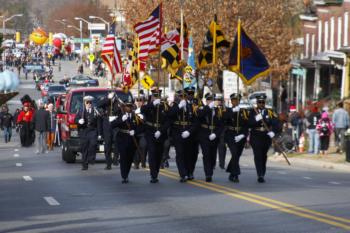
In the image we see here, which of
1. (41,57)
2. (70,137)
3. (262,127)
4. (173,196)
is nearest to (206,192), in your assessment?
(173,196)

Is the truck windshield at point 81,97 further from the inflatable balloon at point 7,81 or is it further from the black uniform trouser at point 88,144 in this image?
the inflatable balloon at point 7,81

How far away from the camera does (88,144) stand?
27.4 metres

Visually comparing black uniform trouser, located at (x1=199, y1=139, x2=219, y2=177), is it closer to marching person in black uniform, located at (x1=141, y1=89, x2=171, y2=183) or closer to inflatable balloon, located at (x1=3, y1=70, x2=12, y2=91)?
marching person in black uniform, located at (x1=141, y1=89, x2=171, y2=183)

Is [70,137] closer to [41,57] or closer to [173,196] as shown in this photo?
[173,196]

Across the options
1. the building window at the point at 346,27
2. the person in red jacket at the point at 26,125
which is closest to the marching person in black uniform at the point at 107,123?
the person in red jacket at the point at 26,125

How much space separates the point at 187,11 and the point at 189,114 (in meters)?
38.4

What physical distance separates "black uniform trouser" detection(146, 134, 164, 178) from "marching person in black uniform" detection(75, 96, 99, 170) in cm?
433

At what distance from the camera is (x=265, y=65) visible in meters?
28.1

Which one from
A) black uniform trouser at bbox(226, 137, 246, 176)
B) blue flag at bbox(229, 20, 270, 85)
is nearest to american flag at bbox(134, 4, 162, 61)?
blue flag at bbox(229, 20, 270, 85)

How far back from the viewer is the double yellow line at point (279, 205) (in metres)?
15.1

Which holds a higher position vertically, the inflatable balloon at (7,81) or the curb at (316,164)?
the inflatable balloon at (7,81)

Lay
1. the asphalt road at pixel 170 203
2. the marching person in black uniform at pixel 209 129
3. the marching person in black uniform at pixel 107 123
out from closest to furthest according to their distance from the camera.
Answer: the asphalt road at pixel 170 203
the marching person in black uniform at pixel 209 129
the marching person in black uniform at pixel 107 123

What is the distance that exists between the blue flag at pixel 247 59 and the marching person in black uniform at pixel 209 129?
433cm

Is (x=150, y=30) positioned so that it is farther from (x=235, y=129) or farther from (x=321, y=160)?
(x=235, y=129)
